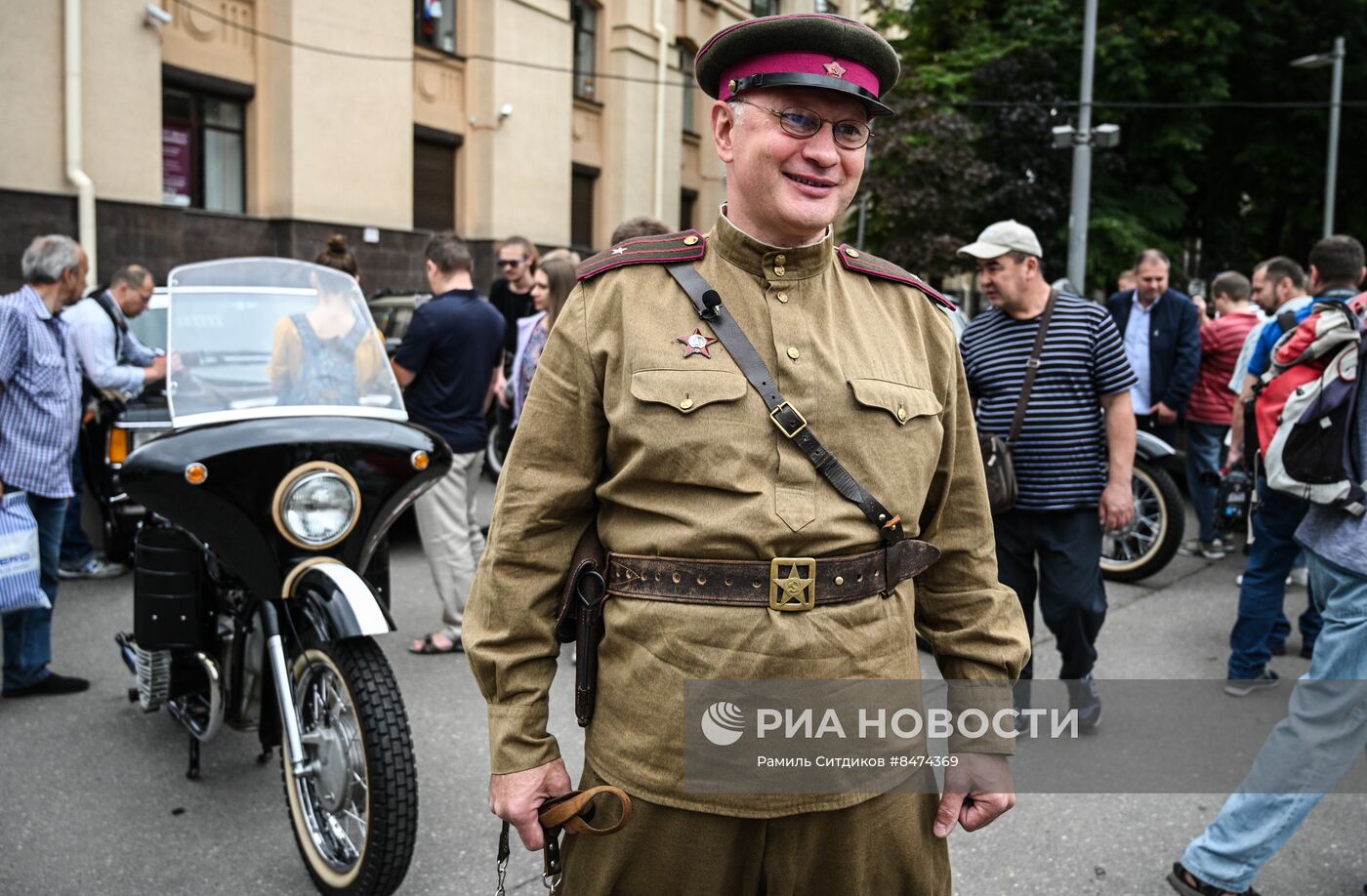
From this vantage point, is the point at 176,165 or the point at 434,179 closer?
the point at 176,165

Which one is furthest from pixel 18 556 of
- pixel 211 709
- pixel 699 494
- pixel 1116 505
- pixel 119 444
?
pixel 1116 505

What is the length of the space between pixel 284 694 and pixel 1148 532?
17.9 ft

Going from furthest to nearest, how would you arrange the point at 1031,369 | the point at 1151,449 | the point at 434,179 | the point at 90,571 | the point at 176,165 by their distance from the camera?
the point at 434,179 → the point at 176,165 → the point at 1151,449 → the point at 90,571 → the point at 1031,369

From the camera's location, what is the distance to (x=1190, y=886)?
126 inches

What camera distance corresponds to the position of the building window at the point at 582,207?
22.5m

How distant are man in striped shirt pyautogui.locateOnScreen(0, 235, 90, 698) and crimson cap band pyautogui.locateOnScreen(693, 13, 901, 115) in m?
3.97

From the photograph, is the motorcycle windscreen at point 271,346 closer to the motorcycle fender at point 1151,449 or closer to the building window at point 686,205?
the motorcycle fender at point 1151,449

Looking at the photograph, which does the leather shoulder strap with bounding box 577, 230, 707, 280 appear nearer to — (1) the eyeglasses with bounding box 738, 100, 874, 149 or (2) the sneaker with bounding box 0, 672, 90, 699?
(1) the eyeglasses with bounding box 738, 100, 874, 149

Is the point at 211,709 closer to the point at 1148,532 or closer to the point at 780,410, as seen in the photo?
the point at 780,410

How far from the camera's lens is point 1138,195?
20234 mm

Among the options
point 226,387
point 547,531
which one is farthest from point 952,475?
point 226,387

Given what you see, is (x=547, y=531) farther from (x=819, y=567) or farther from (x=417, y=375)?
(x=417, y=375)

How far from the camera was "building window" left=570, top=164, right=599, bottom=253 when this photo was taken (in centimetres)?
2252

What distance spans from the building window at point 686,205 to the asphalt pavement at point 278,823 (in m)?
22.0
